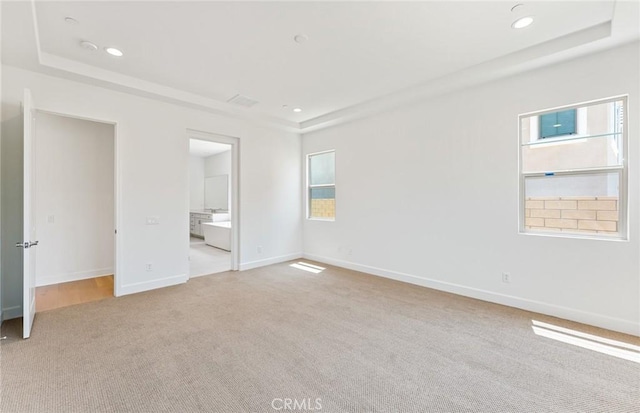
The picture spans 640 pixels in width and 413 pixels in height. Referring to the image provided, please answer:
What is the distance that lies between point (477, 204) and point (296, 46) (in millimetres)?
2980

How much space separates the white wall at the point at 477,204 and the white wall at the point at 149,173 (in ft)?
5.55

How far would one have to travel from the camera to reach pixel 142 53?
302 cm

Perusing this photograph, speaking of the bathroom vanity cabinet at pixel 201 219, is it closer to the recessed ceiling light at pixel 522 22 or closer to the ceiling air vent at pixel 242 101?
the ceiling air vent at pixel 242 101

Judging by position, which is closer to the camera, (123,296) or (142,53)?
(142,53)

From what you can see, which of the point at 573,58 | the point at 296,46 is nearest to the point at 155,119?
the point at 296,46

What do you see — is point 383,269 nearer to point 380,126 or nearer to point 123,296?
point 380,126

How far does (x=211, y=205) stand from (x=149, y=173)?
6.13 meters

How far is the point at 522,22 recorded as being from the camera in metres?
2.55

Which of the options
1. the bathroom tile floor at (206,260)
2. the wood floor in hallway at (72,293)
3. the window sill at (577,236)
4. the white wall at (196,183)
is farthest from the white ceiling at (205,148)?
the window sill at (577,236)

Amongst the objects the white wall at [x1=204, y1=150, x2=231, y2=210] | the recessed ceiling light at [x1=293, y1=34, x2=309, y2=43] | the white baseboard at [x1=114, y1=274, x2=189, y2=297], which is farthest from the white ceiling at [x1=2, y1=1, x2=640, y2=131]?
the white wall at [x1=204, y1=150, x2=231, y2=210]

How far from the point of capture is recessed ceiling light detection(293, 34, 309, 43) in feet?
8.89

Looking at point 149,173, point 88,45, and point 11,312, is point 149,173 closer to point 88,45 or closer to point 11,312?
point 88,45

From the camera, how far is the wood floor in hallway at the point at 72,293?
354 centimetres

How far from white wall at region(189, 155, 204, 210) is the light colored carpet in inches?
276
